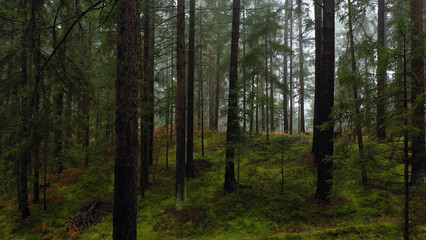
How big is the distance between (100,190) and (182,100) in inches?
310

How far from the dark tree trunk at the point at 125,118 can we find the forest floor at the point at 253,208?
3.56m

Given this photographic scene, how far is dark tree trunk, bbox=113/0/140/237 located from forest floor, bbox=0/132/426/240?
140 inches

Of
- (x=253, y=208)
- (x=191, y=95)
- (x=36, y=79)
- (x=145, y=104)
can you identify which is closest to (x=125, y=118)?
(x=36, y=79)

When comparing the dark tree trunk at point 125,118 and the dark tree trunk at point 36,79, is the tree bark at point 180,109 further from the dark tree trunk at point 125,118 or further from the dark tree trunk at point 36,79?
the dark tree trunk at point 125,118

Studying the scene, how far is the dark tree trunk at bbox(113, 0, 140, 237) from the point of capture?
3.62 m

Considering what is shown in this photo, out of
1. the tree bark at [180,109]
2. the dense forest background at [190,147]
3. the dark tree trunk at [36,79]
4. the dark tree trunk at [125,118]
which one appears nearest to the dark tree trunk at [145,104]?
the dense forest background at [190,147]

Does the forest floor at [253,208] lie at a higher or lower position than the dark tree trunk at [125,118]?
lower

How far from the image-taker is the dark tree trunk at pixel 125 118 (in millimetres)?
3625

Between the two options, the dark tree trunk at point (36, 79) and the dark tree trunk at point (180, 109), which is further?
the dark tree trunk at point (180, 109)

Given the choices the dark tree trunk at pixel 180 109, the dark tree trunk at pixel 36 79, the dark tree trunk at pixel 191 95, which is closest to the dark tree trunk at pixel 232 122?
the dark tree trunk at pixel 180 109

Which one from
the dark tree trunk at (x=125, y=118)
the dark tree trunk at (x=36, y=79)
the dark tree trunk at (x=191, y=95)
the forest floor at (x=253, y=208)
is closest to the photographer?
the dark tree trunk at (x=125, y=118)

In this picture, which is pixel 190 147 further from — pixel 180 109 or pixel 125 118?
pixel 125 118

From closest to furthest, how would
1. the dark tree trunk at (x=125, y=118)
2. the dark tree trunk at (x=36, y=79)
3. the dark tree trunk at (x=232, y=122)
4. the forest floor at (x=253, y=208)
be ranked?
the dark tree trunk at (x=125, y=118) → the dark tree trunk at (x=36, y=79) → the forest floor at (x=253, y=208) → the dark tree trunk at (x=232, y=122)

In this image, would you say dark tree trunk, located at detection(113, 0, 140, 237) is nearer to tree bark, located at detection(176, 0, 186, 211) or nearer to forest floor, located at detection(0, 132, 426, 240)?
forest floor, located at detection(0, 132, 426, 240)
